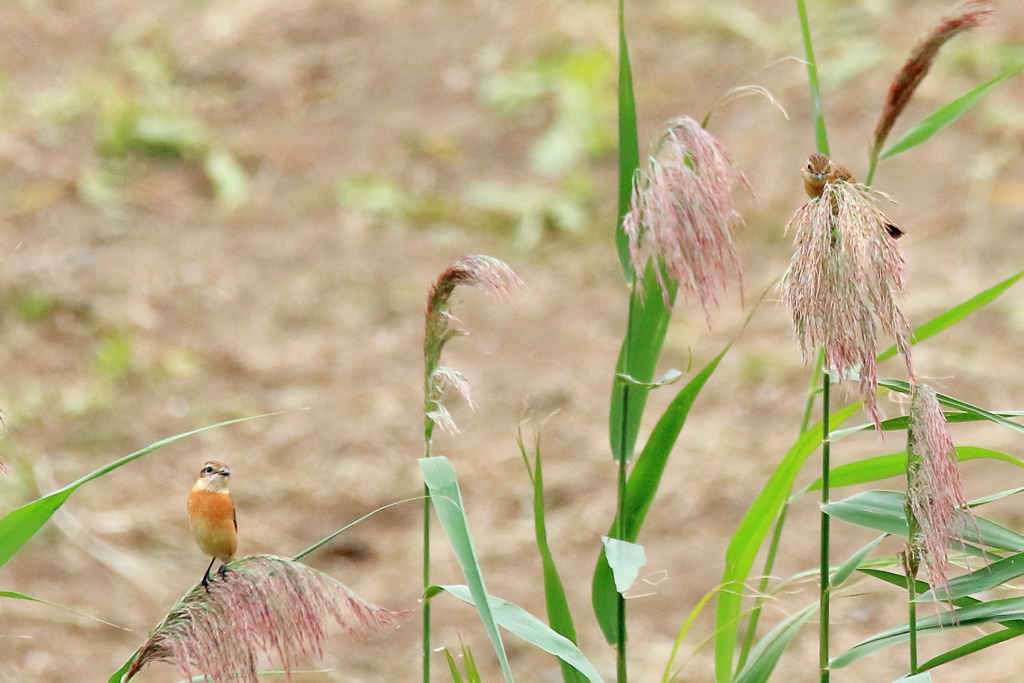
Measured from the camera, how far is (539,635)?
55.8 inches

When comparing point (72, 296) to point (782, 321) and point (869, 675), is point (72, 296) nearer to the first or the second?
point (782, 321)

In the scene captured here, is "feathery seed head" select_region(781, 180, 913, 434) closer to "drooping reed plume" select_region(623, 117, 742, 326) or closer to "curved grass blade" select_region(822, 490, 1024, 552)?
"drooping reed plume" select_region(623, 117, 742, 326)

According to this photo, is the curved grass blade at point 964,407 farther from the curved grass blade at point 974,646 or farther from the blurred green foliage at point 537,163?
the blurred green foliage at point 537,163

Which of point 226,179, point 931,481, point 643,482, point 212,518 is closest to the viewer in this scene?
point 931,481

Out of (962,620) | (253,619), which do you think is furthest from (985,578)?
(253,619)

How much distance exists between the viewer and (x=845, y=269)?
1.24m

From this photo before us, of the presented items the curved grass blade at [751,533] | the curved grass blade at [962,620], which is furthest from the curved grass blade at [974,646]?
the curved grass blade at [751,533]

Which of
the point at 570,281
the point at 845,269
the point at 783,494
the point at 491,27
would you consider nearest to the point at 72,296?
the point at 570,281

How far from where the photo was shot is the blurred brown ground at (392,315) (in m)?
3.94

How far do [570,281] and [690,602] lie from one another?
2.33 m

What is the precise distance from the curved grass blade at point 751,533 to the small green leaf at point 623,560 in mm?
242

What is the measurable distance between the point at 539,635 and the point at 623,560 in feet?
0.42

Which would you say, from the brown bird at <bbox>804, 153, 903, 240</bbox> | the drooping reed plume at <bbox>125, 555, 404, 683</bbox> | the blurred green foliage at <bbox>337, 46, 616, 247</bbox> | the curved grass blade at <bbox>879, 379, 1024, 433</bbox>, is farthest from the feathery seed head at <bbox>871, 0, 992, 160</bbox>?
the blurred green foliage at <bbox>337, 46, 616, 247</bbox>

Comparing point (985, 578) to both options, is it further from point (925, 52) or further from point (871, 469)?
point (925, 52)
